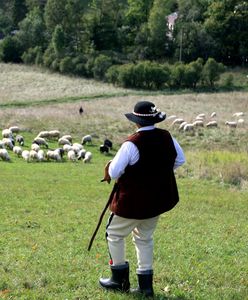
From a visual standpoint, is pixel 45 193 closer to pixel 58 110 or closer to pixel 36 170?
pixel 36 170

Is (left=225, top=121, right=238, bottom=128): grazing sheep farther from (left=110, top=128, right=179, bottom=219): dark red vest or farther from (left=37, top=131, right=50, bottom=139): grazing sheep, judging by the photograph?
(left=110, top=128, right=179, bottom=219): dark red vest

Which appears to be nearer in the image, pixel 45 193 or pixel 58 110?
pixel 45 193

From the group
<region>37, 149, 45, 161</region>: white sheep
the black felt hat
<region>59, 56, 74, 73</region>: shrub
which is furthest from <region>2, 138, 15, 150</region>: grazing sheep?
<region>59, 56, 74, 73</region>: shrub

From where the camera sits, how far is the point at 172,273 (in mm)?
7371

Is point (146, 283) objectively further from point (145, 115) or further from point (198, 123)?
point (198, 123)

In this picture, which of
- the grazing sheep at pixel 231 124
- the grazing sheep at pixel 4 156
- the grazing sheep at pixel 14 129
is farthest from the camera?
the grazing sheep at pixel 231 124

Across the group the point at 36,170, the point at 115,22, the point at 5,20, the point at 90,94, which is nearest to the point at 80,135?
the point at 36,170

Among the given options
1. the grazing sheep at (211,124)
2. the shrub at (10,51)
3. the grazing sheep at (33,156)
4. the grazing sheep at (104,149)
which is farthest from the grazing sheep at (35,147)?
the shrub at (10,51)

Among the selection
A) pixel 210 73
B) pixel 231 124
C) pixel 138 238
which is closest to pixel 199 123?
pixel 231 124

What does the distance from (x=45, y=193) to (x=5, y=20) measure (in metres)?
104

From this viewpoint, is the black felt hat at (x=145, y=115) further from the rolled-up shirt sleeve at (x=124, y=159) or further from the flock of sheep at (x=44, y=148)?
the flock of sheep at (x=44, y=148)

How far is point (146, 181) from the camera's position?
20.5 feet

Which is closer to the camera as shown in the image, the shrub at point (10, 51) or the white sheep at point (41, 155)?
the white sheep at point (41, 155)

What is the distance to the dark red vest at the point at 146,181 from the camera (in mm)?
6191
